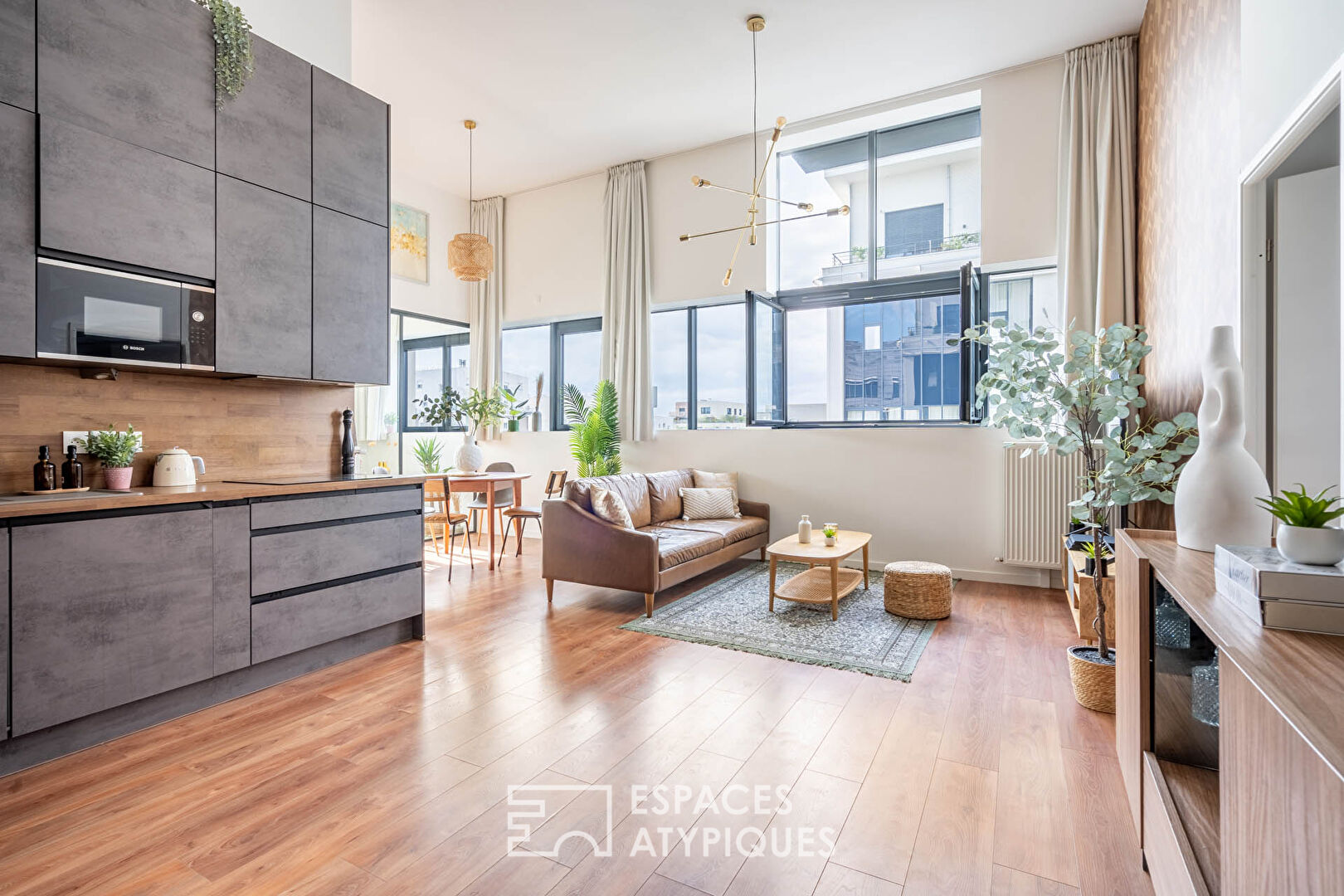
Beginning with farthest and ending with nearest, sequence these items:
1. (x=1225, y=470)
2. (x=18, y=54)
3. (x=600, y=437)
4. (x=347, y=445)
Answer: (x=600, y=437), (x=347, y=445), (x=18, y=54), (x=1225, y=470)

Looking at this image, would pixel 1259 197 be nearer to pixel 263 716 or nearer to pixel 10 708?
pixel 263 716

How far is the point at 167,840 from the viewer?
1769 millimetres

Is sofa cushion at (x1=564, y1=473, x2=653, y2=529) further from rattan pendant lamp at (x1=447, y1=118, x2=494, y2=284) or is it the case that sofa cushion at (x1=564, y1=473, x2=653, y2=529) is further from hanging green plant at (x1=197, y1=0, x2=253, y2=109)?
hanging green plant at (x1=197, y1=0, x2=253, y2=109)

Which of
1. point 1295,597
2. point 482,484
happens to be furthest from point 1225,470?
point 482,484

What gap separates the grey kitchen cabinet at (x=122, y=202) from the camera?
2328 mm

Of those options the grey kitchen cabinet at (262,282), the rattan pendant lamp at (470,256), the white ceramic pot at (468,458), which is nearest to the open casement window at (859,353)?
the white ceramic pot at (468,458)

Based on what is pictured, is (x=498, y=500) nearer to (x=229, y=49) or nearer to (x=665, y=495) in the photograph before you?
(x=665, y=495)

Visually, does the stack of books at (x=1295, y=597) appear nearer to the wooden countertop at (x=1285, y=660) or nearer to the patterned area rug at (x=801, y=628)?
the wooden countertop at (x=1285, y=660)

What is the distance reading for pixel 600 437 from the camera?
614 centimetres

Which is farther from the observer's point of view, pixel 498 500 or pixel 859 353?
pixel 498 500

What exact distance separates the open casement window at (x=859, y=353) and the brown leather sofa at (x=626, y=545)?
1.14m

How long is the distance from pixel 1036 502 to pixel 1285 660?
13.5 ft

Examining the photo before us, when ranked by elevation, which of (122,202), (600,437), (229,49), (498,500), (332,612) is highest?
(229,49)

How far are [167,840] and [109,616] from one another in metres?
0.93
